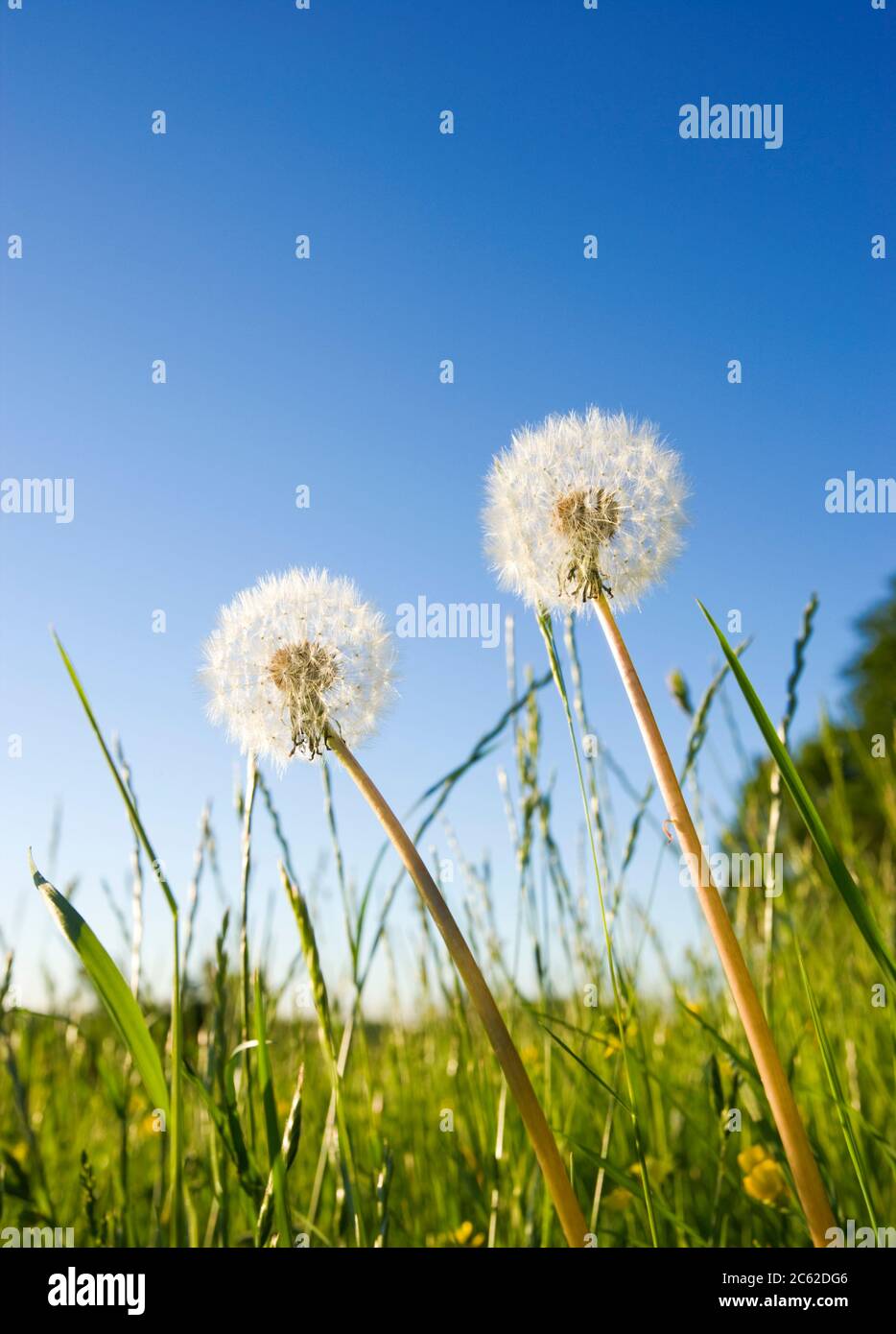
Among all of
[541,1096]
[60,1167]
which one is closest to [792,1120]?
[541,1096]

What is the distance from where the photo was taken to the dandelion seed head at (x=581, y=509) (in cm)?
94

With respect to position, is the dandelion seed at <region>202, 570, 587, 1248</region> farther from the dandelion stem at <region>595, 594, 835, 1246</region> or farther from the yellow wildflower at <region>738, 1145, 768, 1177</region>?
the yellow wildflower at <region>738, 1145, 768, 1177</region>

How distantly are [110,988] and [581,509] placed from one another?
24.2 inches

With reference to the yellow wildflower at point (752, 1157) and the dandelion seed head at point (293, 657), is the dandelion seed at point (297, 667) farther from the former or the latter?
the yellow wildflower at point (752, 1157)

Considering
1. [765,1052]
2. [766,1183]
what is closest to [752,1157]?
[766,1183]

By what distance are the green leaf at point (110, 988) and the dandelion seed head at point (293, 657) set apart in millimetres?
307

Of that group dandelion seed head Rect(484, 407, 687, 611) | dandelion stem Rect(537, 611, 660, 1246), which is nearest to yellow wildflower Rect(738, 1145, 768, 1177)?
dandelion stem Rect(537, 611, 660, 1246)

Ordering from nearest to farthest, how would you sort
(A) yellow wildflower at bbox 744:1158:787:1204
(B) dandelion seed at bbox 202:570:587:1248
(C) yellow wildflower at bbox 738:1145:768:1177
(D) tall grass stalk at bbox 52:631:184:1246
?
(D) tall grass stalk at bbox 52:631:184:1246 → (B) dandelion seed at bbox 202:570:587:1248 → (A) yellow wildflower at bbox 744:1158:787:1204 → (C) yellow wildflower at bbox 738:1145:768:1177

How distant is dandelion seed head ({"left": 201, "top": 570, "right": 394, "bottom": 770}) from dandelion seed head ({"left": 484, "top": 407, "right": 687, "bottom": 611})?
0.16 metres

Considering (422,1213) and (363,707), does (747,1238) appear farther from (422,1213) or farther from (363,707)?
(363,707)

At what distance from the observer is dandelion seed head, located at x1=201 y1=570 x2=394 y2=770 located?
0.94 meters

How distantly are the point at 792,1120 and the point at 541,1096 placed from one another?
1386mm

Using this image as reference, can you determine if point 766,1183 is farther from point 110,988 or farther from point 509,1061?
point 110,988

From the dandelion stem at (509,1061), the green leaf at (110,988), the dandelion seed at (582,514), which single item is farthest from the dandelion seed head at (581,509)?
the green leaf at (110,988)
